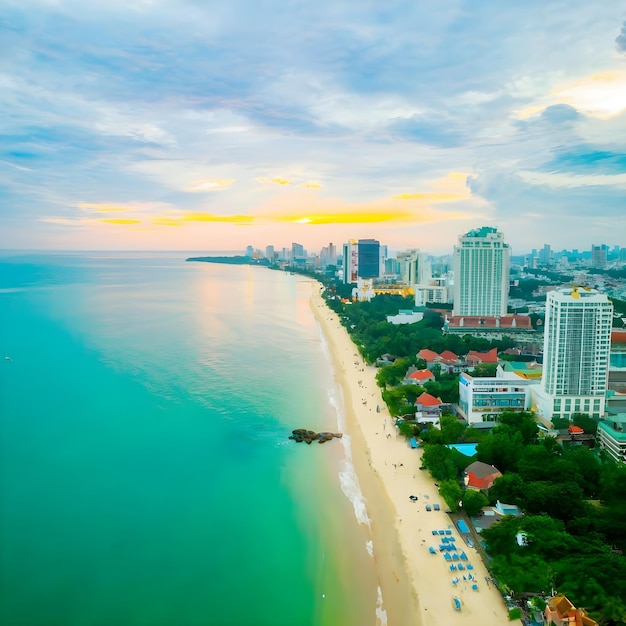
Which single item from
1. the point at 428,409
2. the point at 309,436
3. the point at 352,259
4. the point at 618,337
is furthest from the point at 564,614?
the point at 352,259

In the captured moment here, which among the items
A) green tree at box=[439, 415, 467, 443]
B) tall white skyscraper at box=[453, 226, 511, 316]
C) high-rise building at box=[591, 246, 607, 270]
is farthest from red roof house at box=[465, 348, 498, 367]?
high-rise building at box=[591, 246, 607, 270]

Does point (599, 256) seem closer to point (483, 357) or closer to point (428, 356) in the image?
point (483, 357)

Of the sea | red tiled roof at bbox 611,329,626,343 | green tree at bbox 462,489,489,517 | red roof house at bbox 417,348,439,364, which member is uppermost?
red tiled roof at bbox 611,329,626,343

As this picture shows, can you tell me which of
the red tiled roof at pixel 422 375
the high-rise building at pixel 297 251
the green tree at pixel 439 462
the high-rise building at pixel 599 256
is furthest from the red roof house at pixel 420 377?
the high-rise building at pixel 297 251

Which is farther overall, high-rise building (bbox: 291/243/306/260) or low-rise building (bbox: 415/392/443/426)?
high-rise building (bbox: 291/243/306/260)

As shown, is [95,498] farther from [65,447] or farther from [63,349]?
[63,349]

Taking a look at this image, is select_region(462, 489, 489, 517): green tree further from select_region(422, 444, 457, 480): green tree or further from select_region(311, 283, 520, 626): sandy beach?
select_region(422, 444, 457, 480): green tree
